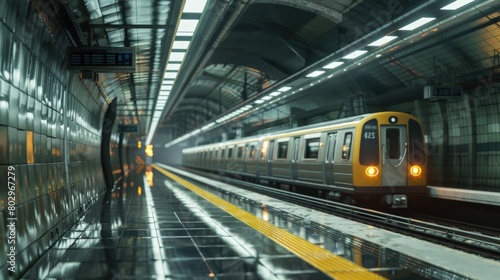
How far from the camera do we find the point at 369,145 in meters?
12.9

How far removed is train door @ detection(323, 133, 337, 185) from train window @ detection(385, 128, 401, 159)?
1.54m

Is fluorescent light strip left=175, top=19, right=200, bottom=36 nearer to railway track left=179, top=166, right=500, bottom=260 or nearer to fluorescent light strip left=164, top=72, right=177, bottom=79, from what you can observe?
fluorescent light strip left=164, top=72, right=177, bottom=79

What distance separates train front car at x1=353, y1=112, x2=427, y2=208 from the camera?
1284 centimetres

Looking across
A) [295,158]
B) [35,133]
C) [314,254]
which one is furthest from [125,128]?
[314,254]

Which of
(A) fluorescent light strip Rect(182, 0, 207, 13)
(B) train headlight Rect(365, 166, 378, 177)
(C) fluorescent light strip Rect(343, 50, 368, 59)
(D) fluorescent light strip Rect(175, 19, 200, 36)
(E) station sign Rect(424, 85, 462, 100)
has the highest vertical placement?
(C) fluorescent light strip Rect(343, 50, 368, 59)

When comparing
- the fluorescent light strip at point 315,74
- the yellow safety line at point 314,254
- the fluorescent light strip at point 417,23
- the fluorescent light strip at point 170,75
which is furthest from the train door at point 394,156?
the fluorescent light strip at point 170,75

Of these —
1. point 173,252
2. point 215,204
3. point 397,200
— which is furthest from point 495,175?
point 173,252

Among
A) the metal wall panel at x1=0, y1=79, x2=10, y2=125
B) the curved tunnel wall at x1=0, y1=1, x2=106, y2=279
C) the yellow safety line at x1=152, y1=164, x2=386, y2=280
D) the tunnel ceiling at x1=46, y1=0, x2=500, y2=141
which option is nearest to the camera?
the metal wall panel at x1=0, y1=79, x2=10, y2=125

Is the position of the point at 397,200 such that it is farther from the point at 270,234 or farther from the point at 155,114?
the point at 155,114

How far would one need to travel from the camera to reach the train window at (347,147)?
43.6ft

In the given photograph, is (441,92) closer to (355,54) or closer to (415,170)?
(415,170)

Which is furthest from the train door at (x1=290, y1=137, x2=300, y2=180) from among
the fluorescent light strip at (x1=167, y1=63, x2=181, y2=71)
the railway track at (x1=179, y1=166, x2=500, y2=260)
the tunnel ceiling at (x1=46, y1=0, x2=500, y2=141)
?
the fluorescent light strip at (x1=167, y1=63, x2=181, y2=71)

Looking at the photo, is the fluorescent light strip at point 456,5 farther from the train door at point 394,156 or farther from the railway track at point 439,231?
the train door at point 394,156

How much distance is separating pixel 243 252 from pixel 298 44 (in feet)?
52.5
